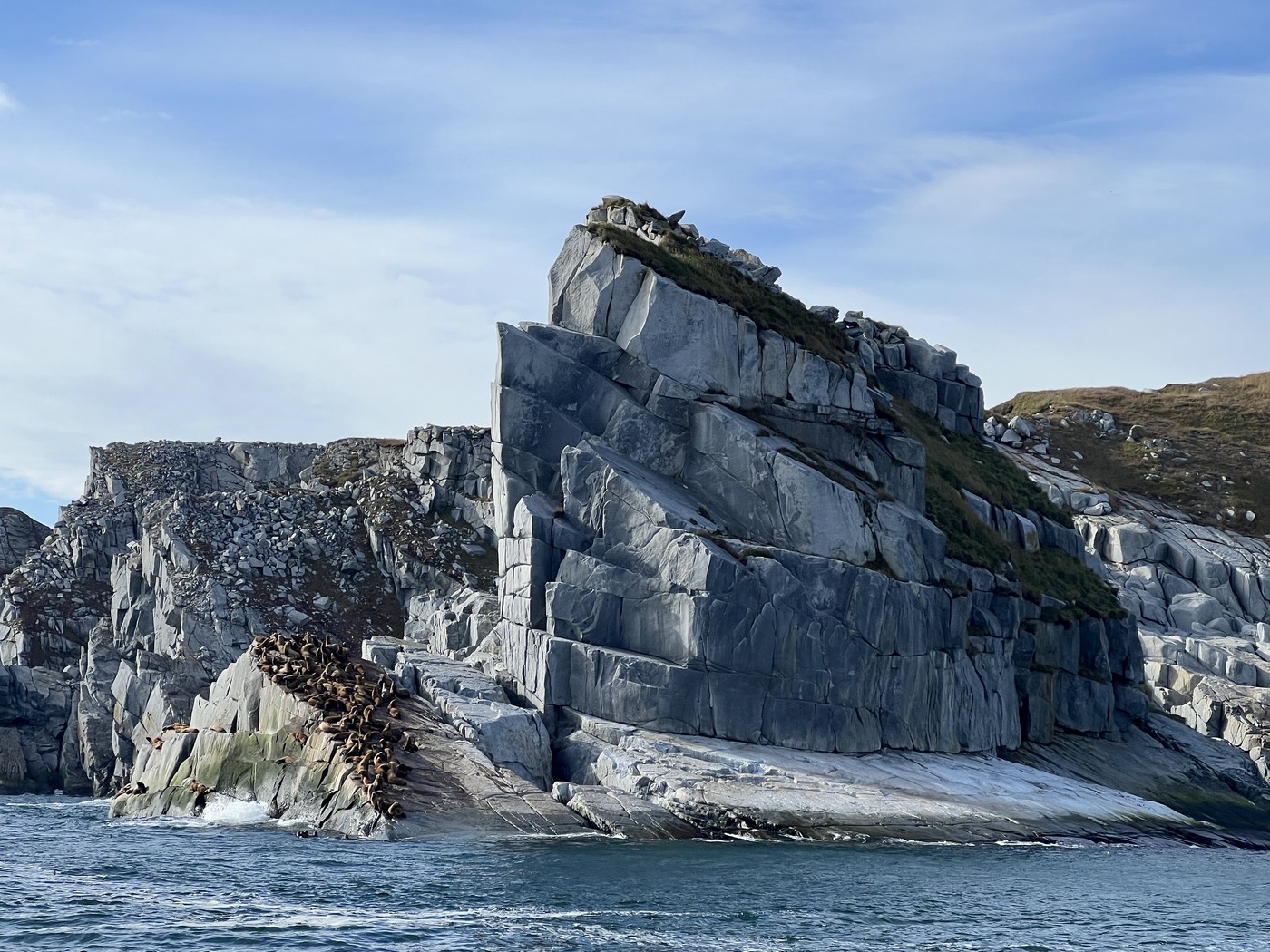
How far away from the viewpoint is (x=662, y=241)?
3610 inches

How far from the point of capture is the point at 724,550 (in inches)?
2926

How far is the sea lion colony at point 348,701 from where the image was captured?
60.4m

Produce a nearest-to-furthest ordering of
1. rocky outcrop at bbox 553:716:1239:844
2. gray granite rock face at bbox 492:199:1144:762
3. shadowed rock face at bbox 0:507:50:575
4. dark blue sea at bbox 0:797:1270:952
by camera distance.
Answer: dark blue sea at bbox 0:797:1270:952
rocky outcrop at bbox 553:716:1239:844
gray granite rock face at bbox 492:199:1144:762
shadowed rock face at bbox 0:507:50:575

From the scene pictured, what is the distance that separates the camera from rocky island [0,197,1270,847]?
6619cm

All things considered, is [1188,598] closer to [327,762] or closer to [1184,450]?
[1184,450]

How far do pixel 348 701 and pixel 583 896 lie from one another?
24.3 meters

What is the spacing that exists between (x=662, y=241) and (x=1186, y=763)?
5106cm

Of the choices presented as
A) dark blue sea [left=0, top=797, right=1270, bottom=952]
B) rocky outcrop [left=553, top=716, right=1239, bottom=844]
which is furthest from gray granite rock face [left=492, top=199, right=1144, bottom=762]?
dark blue sea [left=0, top=797, right=1270, bottom=952]

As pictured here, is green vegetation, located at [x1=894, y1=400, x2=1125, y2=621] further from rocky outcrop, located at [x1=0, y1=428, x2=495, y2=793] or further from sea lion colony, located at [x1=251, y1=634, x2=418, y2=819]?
sea lion colony, located at [x1=251, y1=634, x2=418, y2=819]

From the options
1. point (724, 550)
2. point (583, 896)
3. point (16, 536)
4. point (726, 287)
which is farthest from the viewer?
point (16, 536)

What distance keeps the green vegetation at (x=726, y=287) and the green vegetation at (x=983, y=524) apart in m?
8.65

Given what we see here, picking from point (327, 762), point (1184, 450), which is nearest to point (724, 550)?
point (327, 762)

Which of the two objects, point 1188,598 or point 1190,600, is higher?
point 1188,598

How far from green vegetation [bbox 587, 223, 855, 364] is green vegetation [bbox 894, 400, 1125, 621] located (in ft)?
28.4
